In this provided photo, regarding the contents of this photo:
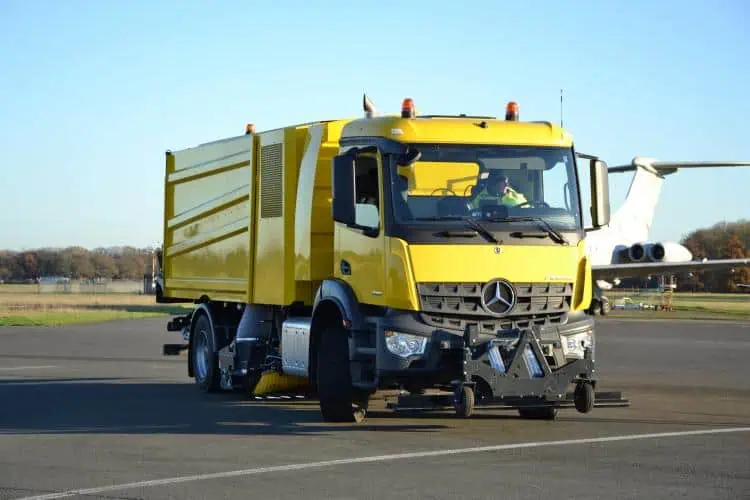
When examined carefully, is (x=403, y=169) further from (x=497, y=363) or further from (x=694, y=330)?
(x=694, y=330)

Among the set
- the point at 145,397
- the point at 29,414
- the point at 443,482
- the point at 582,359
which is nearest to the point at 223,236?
the point at 145,397

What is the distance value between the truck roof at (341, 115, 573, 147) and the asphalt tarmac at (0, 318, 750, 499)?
316 cm

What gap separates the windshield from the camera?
13250 millimetres

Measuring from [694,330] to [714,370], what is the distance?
19327 millimetres

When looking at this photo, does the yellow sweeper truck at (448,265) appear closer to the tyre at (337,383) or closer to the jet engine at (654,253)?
the tyre at (337,383)

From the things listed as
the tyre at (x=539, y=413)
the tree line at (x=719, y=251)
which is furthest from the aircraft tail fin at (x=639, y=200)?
the tree line at (x=719, y=251)

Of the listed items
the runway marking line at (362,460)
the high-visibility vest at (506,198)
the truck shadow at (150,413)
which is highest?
the high-visibility vest at (506,198)

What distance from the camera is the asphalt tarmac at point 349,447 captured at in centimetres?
960

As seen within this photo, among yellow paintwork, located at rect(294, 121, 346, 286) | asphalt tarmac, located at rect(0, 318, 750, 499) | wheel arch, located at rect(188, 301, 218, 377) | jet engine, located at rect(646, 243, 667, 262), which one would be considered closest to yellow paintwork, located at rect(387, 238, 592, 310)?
asphalt tarmac, located at rect(0, 318, 750, 499)

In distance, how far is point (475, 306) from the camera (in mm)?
13156

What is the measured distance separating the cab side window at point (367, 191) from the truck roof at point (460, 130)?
0.34 m

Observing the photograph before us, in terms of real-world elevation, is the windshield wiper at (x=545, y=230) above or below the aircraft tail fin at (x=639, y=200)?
below

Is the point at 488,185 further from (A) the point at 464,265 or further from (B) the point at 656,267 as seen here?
(B) the point at 656,267

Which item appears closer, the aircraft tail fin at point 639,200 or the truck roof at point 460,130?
the truck roof at point 460,130
